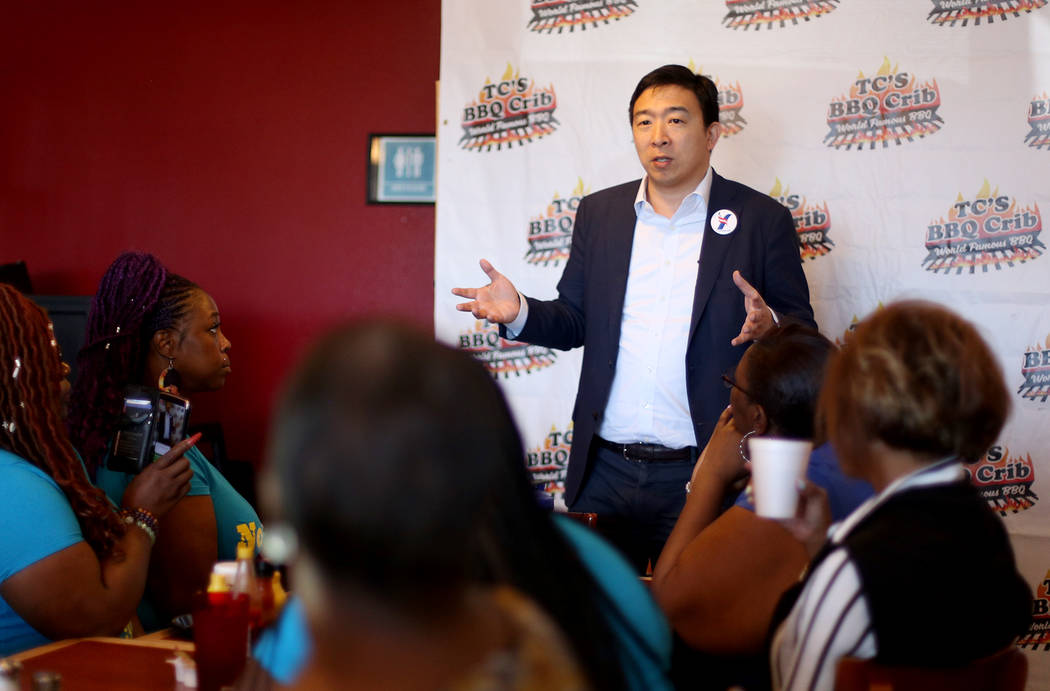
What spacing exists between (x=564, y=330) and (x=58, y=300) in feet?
6.74

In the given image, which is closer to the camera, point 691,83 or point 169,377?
point 169,377

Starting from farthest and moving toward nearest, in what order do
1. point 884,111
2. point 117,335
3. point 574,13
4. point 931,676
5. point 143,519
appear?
point 574,13, point 884,111, point 117,335, point 143,519, point 931,676

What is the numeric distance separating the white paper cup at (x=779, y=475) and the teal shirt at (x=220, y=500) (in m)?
1.33

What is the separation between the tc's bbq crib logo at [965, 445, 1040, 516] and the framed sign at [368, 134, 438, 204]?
Result: 2407mm

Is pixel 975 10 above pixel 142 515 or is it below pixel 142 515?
above

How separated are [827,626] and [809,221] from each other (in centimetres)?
252

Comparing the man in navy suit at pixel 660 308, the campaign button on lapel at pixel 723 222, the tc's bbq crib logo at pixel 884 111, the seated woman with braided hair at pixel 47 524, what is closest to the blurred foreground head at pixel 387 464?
the seated woman with braided hair at pixel 47 524

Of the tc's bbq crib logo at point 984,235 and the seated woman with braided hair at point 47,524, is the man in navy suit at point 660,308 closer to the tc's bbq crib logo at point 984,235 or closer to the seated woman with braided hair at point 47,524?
the tc's bbq crib logo at point 984,235

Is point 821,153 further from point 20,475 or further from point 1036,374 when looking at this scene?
point 20,475

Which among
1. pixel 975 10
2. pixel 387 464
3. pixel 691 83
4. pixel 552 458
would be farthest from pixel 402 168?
pixel 387 464

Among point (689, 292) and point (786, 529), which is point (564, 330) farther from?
point (786, 529)

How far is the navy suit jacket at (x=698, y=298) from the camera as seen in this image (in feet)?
9.62

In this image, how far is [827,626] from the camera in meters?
1.24

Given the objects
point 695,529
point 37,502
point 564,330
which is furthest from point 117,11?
point 695,529
